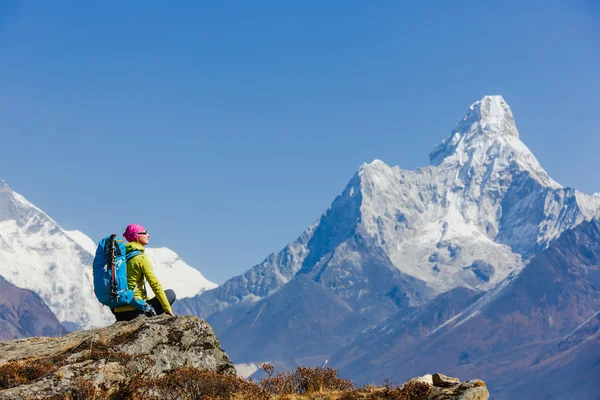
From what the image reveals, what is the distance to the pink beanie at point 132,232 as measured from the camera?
20.3 meters

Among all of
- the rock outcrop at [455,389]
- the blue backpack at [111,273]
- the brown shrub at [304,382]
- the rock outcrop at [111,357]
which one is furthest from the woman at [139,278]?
the rock outcrop at [455,389]

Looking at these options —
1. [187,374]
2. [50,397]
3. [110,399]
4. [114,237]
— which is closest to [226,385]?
[187,374]

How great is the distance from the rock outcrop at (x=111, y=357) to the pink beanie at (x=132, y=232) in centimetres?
224

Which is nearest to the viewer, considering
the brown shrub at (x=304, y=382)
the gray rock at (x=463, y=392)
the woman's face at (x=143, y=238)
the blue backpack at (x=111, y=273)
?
the gray rock at (x=463, y=392)

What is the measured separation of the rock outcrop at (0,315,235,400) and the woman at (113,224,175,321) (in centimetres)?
54

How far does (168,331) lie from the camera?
744 inches

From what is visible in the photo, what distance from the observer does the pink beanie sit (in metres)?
20.3

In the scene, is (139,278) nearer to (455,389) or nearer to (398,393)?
(398,393)

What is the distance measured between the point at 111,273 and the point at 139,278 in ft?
2.66

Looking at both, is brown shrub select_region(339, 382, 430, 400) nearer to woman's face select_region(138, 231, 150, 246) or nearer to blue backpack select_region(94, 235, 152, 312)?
blue backpack select_region(94, 235, 152, 312)

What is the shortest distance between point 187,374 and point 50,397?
3.09m

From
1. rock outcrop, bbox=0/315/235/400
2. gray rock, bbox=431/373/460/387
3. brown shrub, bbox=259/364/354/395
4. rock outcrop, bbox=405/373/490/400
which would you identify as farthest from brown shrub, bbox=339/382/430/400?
rock outcrop, bbox=0/315/235/400

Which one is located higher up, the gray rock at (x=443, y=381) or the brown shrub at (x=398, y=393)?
the gray rock at (x=443, y=381)

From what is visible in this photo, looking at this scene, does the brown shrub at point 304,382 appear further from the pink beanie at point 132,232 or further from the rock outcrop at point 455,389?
the pink beanie at point 132,232
